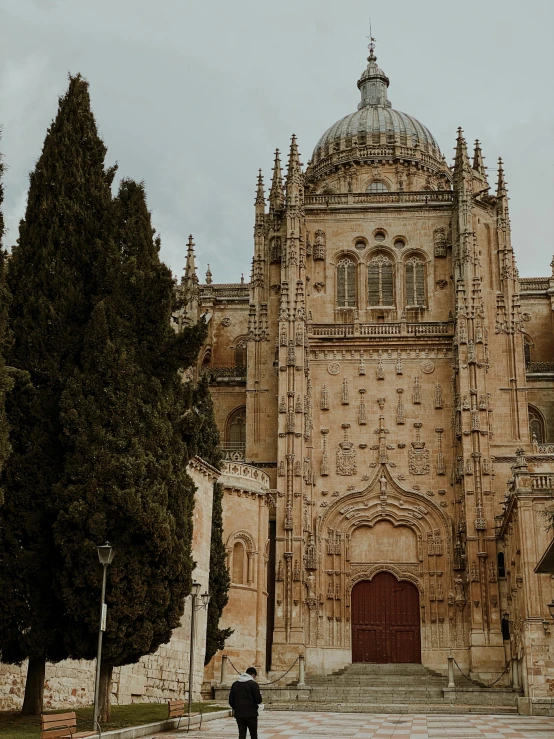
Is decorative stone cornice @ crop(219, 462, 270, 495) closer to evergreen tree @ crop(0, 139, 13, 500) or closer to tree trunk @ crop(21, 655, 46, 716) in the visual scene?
tree trunk @ crop(21, 655, 46, 716)

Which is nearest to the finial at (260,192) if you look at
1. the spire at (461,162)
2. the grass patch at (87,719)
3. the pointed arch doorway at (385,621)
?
the spire at (461,162)

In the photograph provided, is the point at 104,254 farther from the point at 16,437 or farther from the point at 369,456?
the point at 369,456

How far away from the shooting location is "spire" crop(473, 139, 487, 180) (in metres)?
48.1

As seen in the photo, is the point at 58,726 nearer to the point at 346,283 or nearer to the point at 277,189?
the point at 346,283

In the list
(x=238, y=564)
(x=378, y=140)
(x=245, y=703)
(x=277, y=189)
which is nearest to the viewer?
(x=245, y=703)

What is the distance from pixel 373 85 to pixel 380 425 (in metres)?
26.8

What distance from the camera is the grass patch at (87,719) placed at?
15.8 meters

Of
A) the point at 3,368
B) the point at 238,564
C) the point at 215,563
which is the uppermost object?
the point at 3,368

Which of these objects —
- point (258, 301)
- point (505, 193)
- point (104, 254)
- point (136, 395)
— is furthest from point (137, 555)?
point (505, 193)

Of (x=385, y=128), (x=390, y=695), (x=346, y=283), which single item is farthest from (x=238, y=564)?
(x=385, y=128)

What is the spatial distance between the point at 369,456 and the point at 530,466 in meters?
7.57

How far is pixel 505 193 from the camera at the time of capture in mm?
45438

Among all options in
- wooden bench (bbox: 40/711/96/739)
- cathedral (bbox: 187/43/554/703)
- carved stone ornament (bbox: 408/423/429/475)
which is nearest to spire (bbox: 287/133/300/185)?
cathedral (bbox: 187/43/554/703)

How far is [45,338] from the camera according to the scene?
19656 millimetres
